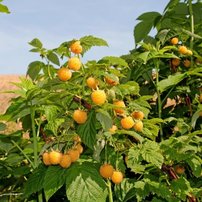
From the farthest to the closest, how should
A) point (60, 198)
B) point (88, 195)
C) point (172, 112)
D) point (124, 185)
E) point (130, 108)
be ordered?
point (172, 112) < point (60, 198) < point (124, 185) < point (130, 108) < point (88, 195)

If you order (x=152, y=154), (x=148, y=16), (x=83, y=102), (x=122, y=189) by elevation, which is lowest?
(x=122, y=189)

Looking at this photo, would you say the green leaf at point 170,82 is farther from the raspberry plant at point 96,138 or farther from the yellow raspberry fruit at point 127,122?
the yellow raspberry fruit at point 127,122

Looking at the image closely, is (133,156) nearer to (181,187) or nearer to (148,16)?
(181,187)

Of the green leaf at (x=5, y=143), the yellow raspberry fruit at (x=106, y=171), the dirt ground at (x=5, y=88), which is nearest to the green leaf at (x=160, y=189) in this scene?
the yellow raspberry fruit at (x=106, y=171)

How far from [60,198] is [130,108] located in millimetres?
936

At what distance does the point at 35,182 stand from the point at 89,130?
414 millimetres

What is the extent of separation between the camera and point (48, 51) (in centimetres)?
245

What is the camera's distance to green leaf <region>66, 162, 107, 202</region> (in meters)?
1.95

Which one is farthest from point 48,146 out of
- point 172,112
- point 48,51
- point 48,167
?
point 172,112

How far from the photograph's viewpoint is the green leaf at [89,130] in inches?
75.9

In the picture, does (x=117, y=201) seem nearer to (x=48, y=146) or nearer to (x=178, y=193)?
(x=178, y=193)

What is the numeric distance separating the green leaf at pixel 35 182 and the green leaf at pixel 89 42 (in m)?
0.62

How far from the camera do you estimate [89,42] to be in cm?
212

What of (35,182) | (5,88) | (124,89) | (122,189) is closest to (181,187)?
(122,189)
